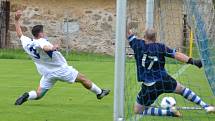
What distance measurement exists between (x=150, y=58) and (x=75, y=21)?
22545 mm

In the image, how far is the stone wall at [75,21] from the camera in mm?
33531

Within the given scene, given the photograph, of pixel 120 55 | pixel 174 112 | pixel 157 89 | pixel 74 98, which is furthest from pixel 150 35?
pixel 74 98

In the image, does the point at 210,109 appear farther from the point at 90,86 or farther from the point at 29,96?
the point at 29,96

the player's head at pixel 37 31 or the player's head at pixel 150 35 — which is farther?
the player's head at pixel 37 31

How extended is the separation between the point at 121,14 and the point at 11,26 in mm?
25189

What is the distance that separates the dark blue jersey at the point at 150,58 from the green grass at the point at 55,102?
3.32ft

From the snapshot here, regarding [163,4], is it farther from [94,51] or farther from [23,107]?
[94,51]

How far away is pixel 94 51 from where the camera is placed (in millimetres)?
33469

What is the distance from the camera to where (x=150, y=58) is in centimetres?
1116

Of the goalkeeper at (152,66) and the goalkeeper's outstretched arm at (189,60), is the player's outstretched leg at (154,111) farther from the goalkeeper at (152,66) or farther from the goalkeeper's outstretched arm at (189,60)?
the goalkeeper's outstretched arm at (189,60)

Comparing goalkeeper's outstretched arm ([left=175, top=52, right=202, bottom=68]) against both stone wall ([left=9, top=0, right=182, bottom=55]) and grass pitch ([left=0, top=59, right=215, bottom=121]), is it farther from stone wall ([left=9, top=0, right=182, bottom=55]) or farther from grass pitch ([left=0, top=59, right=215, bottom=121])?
stone wall ([left=9, top=0, right=182, bottom=55])

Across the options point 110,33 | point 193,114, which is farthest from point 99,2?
point 193,114

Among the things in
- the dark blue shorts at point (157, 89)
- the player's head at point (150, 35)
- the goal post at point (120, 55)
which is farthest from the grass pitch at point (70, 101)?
the goal post at point (120, 55)

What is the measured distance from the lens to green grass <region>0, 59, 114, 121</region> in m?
11.6
